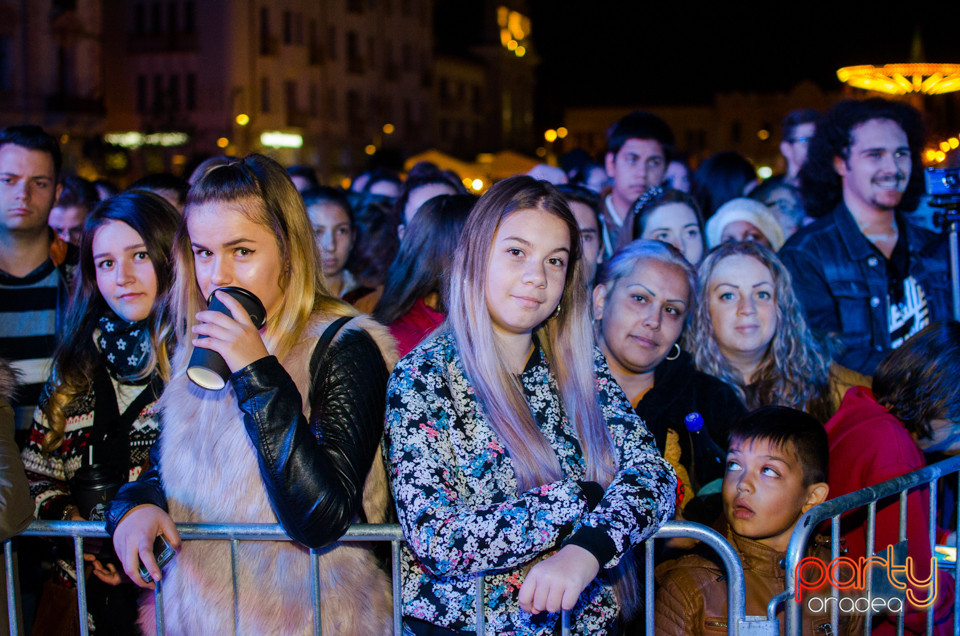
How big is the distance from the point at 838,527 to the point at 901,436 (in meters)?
0.92

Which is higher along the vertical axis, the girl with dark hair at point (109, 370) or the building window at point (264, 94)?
the building window at point (264, 94)

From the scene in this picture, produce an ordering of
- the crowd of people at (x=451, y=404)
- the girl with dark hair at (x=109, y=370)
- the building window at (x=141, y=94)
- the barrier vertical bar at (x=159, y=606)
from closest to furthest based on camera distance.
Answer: the crowd of people at (x=451, y=404) → the barrier vertical bar at (x=159, y=606) → the girl with dark hair at (x=109, y=370) → the building window at (x=141, y=94)

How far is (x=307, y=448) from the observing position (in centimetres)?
223

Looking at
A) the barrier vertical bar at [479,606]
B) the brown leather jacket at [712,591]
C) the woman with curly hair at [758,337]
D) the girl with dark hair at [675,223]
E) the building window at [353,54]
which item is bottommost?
the brown leather jacket at [712,591]

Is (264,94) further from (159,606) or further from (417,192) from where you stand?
(159,606)

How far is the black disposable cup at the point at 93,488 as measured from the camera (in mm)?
2938

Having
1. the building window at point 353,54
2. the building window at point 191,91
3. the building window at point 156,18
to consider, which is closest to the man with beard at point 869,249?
the building window at point 191,91

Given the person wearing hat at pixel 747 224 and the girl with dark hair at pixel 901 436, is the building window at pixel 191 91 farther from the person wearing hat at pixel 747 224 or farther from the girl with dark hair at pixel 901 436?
the girl with dark hair at pixel 901 436

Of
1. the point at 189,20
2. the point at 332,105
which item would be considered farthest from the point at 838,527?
the point at 332,105

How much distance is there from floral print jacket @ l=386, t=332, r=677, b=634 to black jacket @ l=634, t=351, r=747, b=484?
1.07m

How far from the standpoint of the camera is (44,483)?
3.25m

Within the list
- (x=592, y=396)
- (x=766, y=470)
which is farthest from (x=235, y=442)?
(x=766, y=470)

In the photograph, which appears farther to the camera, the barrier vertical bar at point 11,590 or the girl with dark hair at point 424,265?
the girl with dark hair at point 424,265

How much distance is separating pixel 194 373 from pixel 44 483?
1459mm
